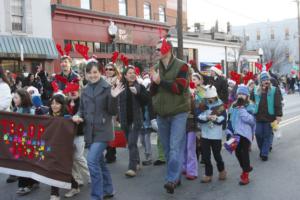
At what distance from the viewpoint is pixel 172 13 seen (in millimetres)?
39156

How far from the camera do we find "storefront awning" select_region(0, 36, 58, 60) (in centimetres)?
2009

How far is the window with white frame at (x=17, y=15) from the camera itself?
69.6 ft

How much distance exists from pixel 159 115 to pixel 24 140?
6.20 feet

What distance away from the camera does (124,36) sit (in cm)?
2841

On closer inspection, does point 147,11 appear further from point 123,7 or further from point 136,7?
point 123,7

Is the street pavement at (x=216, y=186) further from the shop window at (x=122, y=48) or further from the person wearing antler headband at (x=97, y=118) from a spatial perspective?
the shop window at (x=122, y=48)

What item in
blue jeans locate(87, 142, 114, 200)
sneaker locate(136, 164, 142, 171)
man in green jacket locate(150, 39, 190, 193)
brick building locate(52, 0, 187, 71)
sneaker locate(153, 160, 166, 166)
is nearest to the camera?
blue jeans locate(87, 142, 114, 200)

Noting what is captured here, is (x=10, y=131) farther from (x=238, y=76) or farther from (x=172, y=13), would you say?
(x=172, y=13)

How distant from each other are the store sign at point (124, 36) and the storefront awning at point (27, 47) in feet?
20.1

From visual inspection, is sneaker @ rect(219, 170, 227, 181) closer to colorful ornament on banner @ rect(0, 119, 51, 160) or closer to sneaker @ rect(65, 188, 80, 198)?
sneaker @ rect(65, 188, 80, 198)

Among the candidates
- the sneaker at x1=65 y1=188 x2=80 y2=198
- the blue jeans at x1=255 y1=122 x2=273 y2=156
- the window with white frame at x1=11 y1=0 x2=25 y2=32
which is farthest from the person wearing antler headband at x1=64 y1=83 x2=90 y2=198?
the window with white frame at x1=11 y1=0 x2=25 y2=32

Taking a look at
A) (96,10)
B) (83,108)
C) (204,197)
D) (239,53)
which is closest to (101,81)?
(83,108)

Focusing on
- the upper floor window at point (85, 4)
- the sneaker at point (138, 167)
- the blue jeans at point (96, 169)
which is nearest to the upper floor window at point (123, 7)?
the upper floor window at point (85, 4)

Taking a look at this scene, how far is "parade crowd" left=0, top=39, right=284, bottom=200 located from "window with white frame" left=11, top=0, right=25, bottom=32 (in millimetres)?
14782
